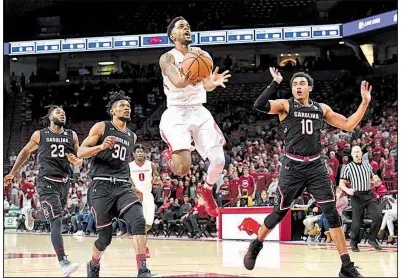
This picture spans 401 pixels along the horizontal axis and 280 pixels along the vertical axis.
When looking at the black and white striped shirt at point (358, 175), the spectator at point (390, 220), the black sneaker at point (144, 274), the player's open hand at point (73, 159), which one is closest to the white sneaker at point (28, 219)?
the spectator at point (390, 220)

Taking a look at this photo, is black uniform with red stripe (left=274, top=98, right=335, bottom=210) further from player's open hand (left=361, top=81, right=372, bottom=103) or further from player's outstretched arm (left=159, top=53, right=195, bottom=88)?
player's outstretched arm (left=159, top=53, right=195, bottom=88)

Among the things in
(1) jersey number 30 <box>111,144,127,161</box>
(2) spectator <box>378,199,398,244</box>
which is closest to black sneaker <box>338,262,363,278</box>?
(1) jersey number 30 <box>111,144,127,161</box>

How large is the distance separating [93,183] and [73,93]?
23906 millimetres

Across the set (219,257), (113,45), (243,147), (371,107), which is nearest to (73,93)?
(113,45)

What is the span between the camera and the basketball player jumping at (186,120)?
23.5 feet

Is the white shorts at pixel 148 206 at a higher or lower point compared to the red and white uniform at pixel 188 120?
lower

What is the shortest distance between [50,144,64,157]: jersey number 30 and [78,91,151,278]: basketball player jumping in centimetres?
122

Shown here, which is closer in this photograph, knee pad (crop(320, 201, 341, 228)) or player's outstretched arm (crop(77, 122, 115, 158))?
player's outstretched arm (crop(77, 122, 115, 158))

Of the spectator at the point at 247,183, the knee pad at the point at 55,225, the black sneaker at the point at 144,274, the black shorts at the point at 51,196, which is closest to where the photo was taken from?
the black sneaker at the point at 144,274

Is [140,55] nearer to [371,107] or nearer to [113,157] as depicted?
[371,107]

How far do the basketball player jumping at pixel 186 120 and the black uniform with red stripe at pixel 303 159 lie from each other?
74 cm

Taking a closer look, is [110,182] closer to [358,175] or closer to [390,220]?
[358,175]

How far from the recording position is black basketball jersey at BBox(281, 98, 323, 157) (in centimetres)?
738

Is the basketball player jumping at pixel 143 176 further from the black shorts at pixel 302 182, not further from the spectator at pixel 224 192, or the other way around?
the spectator at pixel 224 192
